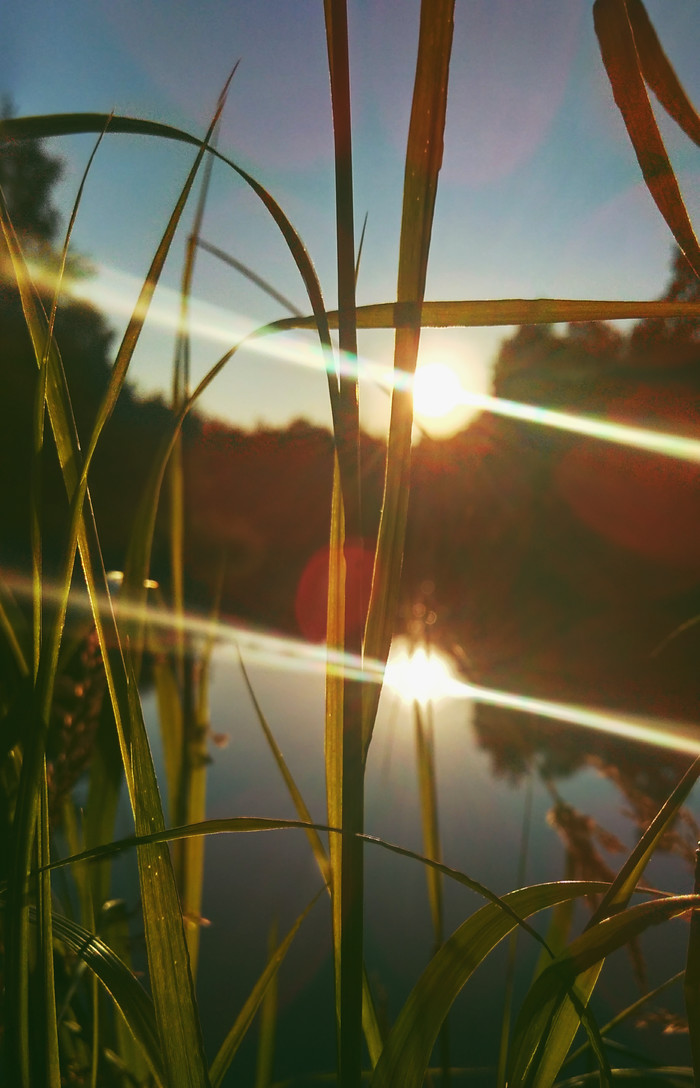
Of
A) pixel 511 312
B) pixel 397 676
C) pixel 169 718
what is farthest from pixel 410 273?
pixel 397 676

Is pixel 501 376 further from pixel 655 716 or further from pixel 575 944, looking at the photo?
pixel 575 944

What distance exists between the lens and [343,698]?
0.13 meters

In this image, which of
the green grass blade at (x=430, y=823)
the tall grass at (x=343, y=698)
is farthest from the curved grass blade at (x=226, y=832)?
the green grass blade at (x=430, y=823)

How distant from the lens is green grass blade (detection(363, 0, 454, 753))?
0.43 ft

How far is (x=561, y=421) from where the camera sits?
20 centimetres

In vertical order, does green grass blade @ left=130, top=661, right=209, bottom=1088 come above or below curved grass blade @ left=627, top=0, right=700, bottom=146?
below

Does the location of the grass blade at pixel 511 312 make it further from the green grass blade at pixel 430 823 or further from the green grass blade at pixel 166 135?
the green grass blade at pixel 430 823

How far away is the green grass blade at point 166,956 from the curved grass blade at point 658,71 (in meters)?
0.19

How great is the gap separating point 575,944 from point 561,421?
0.15m

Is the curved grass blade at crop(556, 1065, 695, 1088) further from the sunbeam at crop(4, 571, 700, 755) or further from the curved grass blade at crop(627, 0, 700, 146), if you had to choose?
the curved grass blade at crop(627, 0, 700, 146)

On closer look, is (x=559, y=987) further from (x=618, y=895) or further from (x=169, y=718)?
(x=169, y=718)

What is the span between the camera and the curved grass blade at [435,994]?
6.1 inches

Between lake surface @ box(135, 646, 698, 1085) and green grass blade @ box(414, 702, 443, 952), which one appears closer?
green grass blade @ box(414, 702, 443, 952)

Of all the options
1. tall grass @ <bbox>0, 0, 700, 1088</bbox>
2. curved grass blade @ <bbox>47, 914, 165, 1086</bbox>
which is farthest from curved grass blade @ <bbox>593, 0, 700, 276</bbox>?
curved grass blade @ <bbox>47, 914, 165, 1086</bbox>
